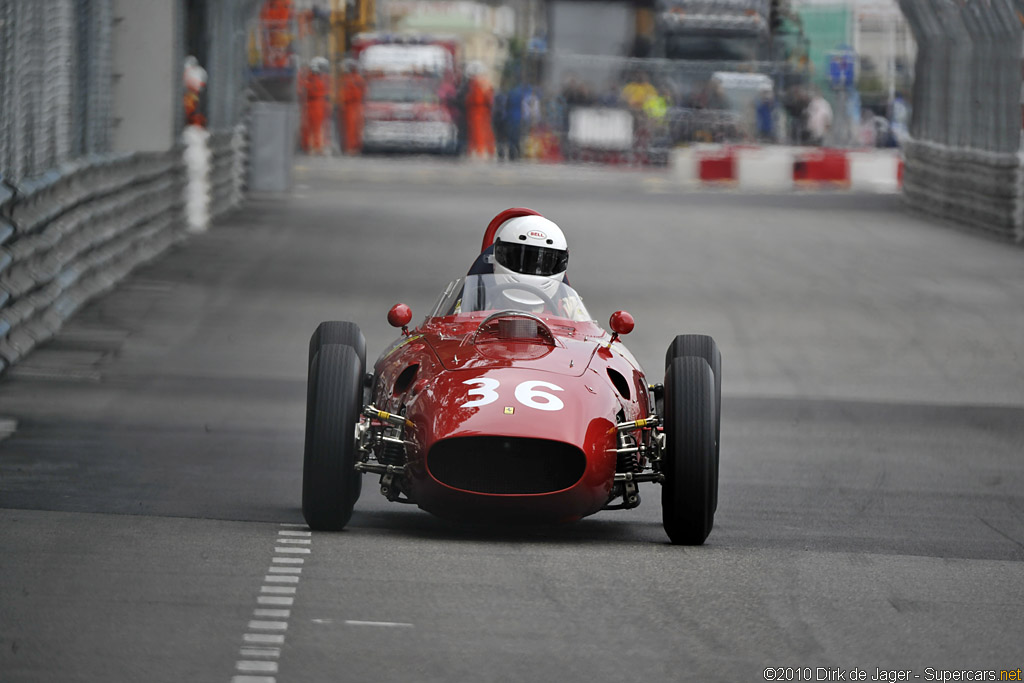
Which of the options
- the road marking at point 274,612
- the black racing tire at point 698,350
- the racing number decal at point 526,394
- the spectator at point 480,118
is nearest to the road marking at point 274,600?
the road marking at point 274,612

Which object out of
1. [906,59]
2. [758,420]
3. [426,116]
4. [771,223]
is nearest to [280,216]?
[771,223]

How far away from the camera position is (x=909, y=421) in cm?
1352

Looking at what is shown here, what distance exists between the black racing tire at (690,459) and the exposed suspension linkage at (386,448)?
112 centimetres

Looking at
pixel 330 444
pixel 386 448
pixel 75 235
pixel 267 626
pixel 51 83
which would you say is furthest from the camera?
pixel 75 235

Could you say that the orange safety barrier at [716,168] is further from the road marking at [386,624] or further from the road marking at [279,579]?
the road marking at [386,624]

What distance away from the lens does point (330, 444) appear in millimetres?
8062

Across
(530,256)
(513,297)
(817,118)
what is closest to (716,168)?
(817,118)

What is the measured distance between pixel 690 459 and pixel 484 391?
3.07 feet

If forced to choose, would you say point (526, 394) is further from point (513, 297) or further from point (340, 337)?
point (513, 297)

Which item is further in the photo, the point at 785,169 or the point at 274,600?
the point at 785,169

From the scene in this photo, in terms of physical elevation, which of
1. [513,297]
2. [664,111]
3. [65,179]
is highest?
[664,111]

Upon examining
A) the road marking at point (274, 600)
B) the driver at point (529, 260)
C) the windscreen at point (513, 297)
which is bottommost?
the road marking at point (274, 600)

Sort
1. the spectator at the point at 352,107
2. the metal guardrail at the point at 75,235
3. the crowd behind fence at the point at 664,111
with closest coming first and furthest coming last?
the metal guardrail at the point at 75,235 < the crowd behind fence at the point at 664,111 < the spectator at the point at 352,107

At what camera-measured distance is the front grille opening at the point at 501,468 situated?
7.89m
